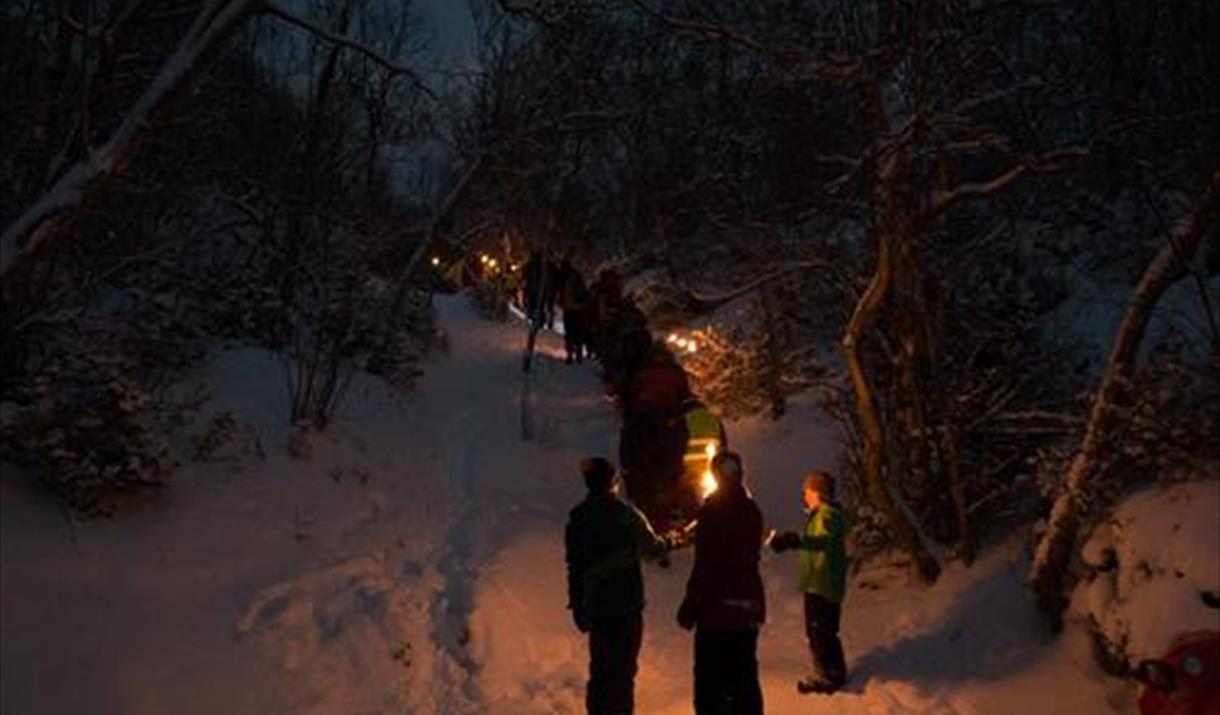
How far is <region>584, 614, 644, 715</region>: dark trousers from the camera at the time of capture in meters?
7.82

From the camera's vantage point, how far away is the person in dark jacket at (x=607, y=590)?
7.77 m

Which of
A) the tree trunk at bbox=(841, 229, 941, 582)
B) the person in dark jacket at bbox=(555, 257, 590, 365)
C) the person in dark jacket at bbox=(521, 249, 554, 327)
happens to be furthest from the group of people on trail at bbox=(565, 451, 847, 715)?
the person in dark jacket at bbox=(555, 257, 590, 365)

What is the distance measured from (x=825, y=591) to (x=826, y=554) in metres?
0.26

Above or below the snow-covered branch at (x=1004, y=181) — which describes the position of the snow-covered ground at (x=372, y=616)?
below

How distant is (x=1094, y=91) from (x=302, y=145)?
1137cm

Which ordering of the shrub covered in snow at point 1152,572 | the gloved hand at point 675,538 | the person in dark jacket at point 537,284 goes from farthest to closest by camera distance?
the person in dark jacket at point 537,284 → the gloved hand at point 675,538 → the shrub covered in snow at point 1152,572

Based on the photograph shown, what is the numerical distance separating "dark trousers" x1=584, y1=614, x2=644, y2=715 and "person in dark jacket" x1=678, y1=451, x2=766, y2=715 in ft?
1.50

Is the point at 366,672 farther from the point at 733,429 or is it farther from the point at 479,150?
the point at 479,150

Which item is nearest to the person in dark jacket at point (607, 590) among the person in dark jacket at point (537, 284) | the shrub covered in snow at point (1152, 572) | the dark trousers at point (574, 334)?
the shrub covered in snow at point (1152, 572)

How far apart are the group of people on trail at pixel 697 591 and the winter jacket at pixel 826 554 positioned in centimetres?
25

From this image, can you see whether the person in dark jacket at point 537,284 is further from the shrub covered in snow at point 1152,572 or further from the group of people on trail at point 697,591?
the shrub covered in snow at point 1152,572

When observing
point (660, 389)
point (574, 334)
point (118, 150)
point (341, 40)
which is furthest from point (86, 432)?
point (574, 334)

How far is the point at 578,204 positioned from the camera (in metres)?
23.3

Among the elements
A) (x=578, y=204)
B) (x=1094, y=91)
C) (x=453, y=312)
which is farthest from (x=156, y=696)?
(x=453, y=312)
